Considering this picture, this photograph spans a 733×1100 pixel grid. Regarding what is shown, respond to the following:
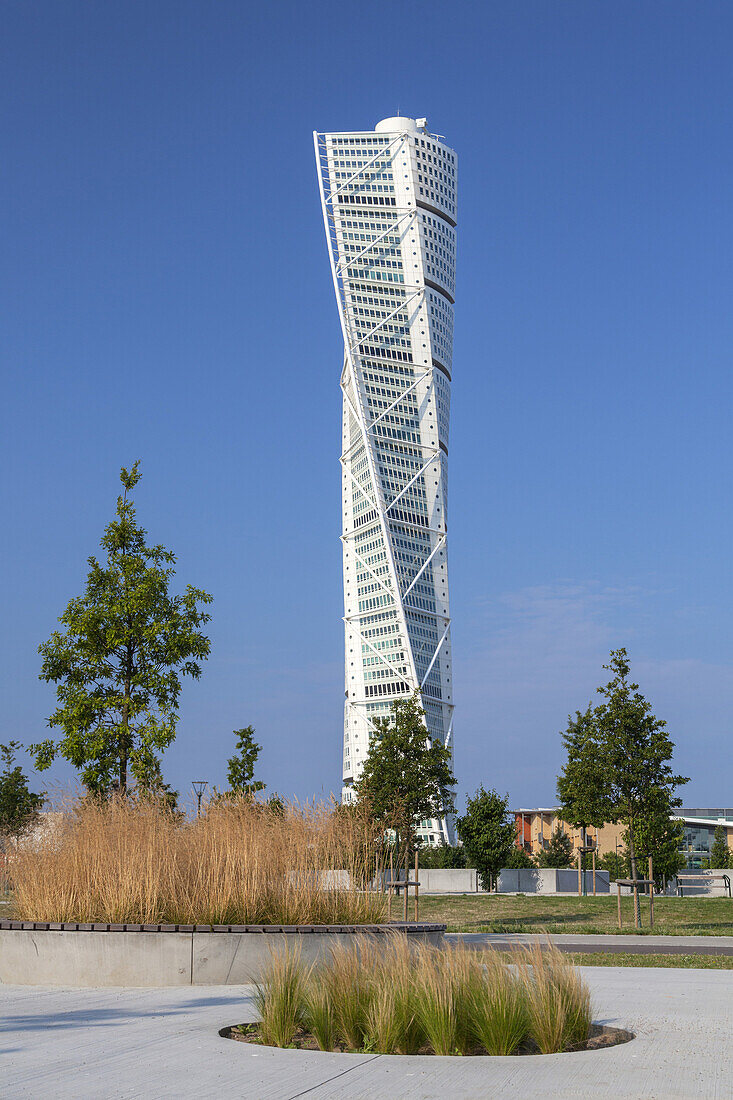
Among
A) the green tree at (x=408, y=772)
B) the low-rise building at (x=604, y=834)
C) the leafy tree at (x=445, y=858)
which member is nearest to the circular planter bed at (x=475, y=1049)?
the green tree at (x=408, y=772)

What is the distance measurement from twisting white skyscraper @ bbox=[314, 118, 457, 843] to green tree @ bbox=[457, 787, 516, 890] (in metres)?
74.1

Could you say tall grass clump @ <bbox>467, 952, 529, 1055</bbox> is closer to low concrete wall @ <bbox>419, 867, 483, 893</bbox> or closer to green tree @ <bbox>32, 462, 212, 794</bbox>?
green tree @ <bbox>32, 462, 212, 794</bbox>

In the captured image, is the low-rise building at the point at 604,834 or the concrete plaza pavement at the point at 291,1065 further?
the low-rise building at the point at 604,834

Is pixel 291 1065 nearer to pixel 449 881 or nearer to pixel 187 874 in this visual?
pixel 187 874

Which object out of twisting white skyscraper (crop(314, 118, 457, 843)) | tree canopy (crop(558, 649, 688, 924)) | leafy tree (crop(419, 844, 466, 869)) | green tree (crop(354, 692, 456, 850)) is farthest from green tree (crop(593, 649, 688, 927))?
twisting white skyscraper (crop(314, 118, 457, 843))

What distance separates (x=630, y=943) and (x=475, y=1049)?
12486 millimetres

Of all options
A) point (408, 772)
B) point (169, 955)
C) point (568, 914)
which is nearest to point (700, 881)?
point (568, 914)

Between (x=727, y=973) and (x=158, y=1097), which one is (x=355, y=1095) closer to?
(x=158, y=1097)

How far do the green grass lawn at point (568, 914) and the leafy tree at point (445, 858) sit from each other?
13.5m

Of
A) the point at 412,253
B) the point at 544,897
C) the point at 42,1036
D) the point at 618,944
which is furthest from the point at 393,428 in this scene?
the point at 42,1036

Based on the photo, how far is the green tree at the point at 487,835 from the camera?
43344 mm

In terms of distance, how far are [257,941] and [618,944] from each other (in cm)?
939

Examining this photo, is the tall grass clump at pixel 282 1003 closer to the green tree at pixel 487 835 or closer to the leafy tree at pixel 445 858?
the green tree at pixel 487 835

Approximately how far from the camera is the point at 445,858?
50031 millimetres
